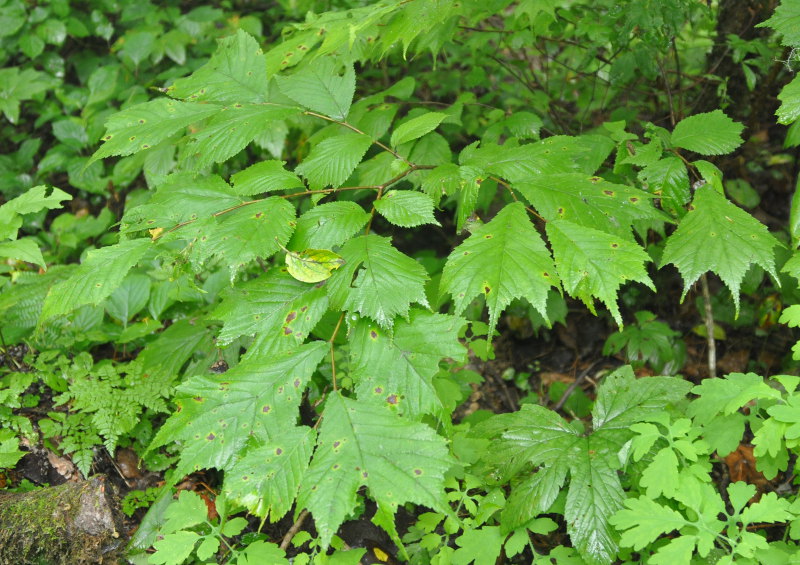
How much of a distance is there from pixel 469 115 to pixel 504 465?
7.11 feet

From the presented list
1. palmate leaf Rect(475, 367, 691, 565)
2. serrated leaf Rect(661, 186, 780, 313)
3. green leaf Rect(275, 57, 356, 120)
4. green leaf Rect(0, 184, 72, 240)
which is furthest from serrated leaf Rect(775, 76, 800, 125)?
green leaf Rect(0, 184, 72, 240)

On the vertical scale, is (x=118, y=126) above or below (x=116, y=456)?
above

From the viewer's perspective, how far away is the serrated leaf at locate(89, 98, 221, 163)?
1.80m

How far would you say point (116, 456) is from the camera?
8.01ft

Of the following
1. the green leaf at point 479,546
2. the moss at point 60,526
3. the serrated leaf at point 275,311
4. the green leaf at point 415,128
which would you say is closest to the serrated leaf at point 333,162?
the green leaf at point 415,128

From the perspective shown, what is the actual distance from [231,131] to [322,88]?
37cm

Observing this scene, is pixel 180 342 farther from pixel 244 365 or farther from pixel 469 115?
pixel 469 115

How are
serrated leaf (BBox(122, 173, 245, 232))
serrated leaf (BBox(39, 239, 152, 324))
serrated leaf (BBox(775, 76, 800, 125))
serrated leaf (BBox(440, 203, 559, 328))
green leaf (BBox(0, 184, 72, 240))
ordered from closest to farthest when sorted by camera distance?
1. serrated leaf (BBox(440, 203, 559, 328))
2. serrated leaf (BBox(39, 239, 152, 324))
3. serrated leaf (BBox(122, 173, 245, 232))
4. serrated leaf (BBox(775, 76, 800, 125))
5. green leaf (BBox(0, 184, 72, 240))

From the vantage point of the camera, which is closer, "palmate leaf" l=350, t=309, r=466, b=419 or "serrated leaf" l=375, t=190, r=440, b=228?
"palmate leaf" l=350, t=309, r=466, b=419

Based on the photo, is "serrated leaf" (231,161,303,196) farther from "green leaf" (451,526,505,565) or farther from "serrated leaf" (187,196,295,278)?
"green leaf" (451,526,505,565)

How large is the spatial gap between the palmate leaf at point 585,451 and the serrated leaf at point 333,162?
105 centimetres

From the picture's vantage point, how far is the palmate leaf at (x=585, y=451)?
1.80m

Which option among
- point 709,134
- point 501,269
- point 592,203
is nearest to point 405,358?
point 501,269

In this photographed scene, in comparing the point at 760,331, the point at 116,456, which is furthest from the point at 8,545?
the point at 760,331
